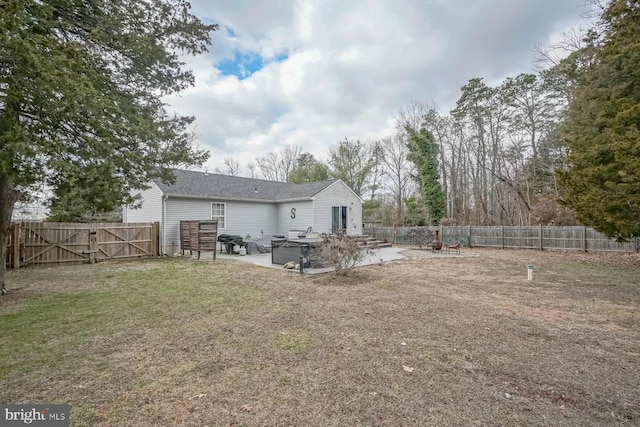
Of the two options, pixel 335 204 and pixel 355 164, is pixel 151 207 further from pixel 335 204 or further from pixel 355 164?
pixel 355 164

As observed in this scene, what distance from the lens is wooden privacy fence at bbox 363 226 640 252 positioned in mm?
13680

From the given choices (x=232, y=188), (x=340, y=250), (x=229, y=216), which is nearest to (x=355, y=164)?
(x=232, y=188)

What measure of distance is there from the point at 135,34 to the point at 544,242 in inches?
724

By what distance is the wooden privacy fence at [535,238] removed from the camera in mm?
13680

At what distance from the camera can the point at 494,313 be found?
5254 mm

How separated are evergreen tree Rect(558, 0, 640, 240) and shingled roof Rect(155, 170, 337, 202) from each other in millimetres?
11637

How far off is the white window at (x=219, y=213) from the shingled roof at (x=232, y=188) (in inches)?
22.7

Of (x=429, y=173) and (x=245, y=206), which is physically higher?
(x=429, y=173)

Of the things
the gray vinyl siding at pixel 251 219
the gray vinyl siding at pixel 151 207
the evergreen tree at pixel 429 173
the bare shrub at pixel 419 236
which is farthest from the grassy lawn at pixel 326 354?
the evergreen tree at pixel 429 173

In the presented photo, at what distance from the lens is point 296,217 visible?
59.2 ft

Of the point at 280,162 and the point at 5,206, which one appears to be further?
the point at 280,162

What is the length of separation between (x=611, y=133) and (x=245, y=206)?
15.0 m

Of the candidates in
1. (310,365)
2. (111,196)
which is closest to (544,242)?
(310,365)

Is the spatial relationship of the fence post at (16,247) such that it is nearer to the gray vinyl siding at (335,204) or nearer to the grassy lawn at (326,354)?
the grassy lawn at (326,354)
